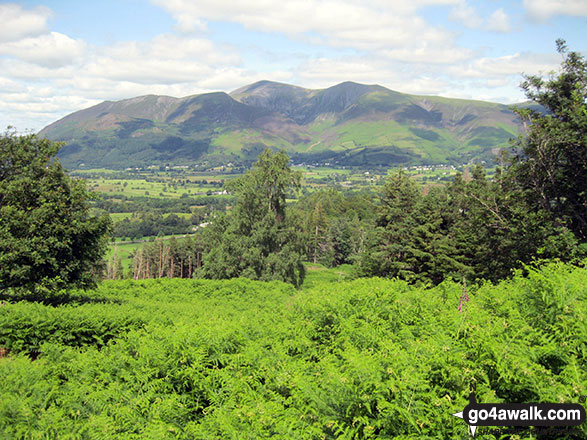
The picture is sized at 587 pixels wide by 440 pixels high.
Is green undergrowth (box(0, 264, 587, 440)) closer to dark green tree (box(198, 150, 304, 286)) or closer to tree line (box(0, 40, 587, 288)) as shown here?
tree line (box(0, 40, 587, 288))

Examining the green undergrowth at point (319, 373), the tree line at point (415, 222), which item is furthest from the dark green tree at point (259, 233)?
the green undergrowth at point (319, 373)

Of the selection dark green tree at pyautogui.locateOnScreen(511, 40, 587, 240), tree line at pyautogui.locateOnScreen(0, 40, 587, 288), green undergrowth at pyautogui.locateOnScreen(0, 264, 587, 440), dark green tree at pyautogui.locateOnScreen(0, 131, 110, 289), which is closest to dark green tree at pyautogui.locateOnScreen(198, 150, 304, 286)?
tree line at pyautogui.locateOnScreen(0, 40, 587, 288)

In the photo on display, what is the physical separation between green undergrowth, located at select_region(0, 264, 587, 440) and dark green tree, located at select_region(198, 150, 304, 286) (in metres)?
29.8

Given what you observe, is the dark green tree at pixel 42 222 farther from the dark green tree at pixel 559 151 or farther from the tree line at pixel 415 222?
the dark green tree at pixel 559 151

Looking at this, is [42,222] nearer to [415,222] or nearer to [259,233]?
[259,233]

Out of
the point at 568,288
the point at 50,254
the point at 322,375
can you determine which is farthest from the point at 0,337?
the point at 568,288

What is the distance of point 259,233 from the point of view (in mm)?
41438

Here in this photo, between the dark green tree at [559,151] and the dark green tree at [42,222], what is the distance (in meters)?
22.3

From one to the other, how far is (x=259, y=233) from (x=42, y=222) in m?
26.9

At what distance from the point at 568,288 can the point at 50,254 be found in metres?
17.4

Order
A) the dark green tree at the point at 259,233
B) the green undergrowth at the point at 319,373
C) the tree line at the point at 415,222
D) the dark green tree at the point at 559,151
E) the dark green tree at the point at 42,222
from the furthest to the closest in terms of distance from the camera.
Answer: the dark green tree at the point at 259,233
the dark green tree at the point at 559,151
the tree line at the point at 415,222
the dark green tree at the point at 42,222
the green undergrowth at the point at 319,373

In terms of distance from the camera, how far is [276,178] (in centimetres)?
4512

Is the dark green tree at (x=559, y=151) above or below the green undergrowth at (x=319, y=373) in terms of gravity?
above

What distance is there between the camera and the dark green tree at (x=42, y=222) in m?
15.0
